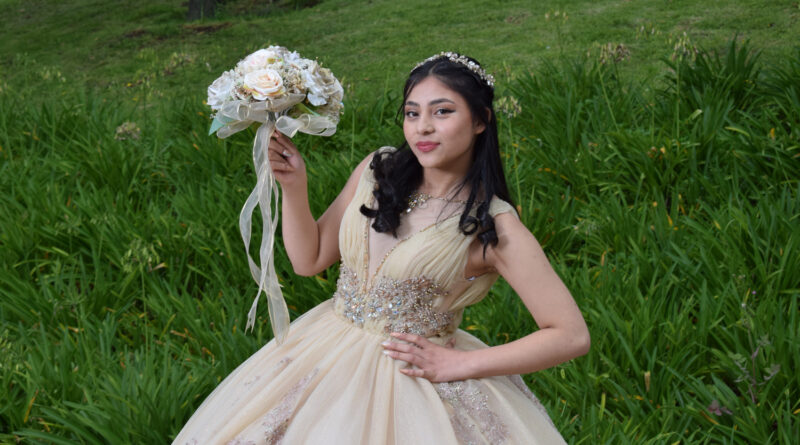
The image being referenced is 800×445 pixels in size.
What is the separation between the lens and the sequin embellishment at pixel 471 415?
2248mm

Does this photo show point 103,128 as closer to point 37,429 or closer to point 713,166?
point 37,429

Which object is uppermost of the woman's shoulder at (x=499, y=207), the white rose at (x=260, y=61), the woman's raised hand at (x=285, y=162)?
the white rose at (x=260, y=61)

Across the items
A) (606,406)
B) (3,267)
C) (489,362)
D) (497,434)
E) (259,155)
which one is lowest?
(606,406)

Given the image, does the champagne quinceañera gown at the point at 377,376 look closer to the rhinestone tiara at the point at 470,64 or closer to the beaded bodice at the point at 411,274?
the beaded bodice at the point at 411,274

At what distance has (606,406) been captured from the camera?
3715 mm

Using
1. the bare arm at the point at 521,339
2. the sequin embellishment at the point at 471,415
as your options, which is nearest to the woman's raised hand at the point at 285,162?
the bare arm at the point at 521,339

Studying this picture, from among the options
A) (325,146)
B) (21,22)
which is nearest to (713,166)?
(325,146)

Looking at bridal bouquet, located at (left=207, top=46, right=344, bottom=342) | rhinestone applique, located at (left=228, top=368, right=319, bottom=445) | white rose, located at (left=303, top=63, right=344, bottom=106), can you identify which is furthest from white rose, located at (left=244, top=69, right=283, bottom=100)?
rhinestone applique, located at (left=228, top=368, right=319, bottom=445)

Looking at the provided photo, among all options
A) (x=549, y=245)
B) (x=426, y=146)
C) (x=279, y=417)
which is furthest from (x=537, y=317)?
(x=549, y=245)

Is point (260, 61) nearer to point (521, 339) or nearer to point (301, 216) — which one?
point (301, 216)

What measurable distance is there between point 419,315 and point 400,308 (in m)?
0.06

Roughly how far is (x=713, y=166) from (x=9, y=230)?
4.11 m

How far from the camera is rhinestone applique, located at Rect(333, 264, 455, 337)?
2406 millimetres

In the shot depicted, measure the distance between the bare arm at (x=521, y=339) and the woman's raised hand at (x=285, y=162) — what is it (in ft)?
1.84
